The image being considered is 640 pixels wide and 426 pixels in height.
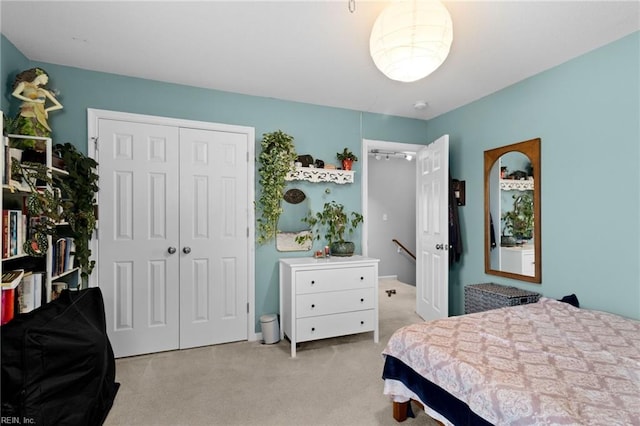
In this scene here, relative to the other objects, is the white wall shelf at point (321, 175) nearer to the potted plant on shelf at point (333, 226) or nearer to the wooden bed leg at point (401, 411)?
the potted plant on shelf at point (333, 226)

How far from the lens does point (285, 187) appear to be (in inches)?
132

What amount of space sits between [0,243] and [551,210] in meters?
3.68

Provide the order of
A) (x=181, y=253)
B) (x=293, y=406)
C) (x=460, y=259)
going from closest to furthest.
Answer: (x=293, y=406), (x=181, y=253), (x=460, y=259)

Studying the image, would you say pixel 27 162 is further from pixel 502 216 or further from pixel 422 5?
pixel 502 216

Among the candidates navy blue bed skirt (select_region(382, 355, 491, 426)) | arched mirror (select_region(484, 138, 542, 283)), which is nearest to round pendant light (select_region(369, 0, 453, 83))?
navy blue bed skirt (select_region(382, 355, 491, 426))

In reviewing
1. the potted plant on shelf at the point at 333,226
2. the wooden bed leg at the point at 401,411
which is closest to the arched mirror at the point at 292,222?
the potted plant on shelf at the point at 333,226

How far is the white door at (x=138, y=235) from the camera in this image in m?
2.78

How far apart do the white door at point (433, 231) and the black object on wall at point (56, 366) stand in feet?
9.84

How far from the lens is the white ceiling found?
1.91 m

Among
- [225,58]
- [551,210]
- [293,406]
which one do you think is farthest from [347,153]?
[293,406]

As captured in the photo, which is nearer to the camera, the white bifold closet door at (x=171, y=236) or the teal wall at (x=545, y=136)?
the teal wall at (x=545, y=136)

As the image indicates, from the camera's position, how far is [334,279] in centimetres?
304

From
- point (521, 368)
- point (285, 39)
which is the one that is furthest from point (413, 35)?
point (521, 368)

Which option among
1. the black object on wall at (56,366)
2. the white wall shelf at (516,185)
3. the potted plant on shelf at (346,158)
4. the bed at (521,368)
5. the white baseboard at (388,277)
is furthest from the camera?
the white baseboard at (388,277)
